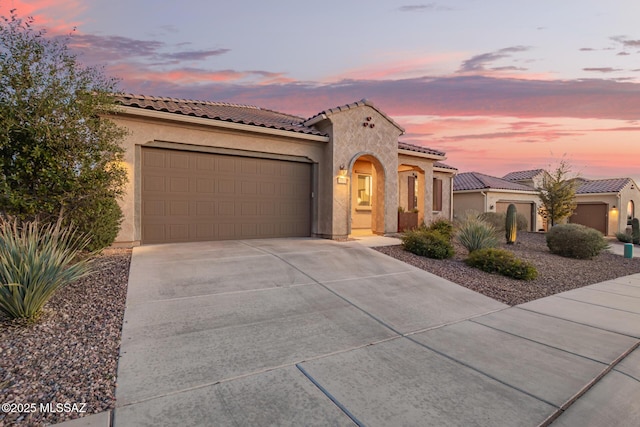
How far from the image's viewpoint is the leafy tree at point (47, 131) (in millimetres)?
5691

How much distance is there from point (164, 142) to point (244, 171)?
2.42 m

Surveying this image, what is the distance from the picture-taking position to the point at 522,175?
28609mm

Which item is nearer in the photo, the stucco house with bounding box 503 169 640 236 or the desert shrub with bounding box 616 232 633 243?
the desert shrub with bounding box 616 232 633 243

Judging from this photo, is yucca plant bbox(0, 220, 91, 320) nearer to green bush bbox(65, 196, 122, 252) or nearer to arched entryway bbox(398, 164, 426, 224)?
green bush bbox(65, 196, 122, 252)

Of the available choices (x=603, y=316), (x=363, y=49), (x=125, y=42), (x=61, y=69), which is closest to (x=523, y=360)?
(x=603, y=316)

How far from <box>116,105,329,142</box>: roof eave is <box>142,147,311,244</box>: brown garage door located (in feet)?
3.07

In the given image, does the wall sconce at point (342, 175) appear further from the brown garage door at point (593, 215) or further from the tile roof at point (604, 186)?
the tile roof at point (604, 186)

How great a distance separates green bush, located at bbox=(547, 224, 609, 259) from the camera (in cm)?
1120

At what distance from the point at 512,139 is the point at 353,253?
50.3ft

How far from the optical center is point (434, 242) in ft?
29.5

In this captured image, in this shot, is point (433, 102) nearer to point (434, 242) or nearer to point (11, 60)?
point (434, 242)

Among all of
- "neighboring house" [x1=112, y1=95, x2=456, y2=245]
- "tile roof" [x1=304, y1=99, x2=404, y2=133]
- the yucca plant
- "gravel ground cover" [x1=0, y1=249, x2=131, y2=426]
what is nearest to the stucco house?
"tile roof" [x1=304, y1=99, x2=404, y2=133]

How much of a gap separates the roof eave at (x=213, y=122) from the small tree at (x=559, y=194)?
17059 mm

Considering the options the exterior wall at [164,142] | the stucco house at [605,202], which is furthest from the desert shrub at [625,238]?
the exterior wall at [164,142]
